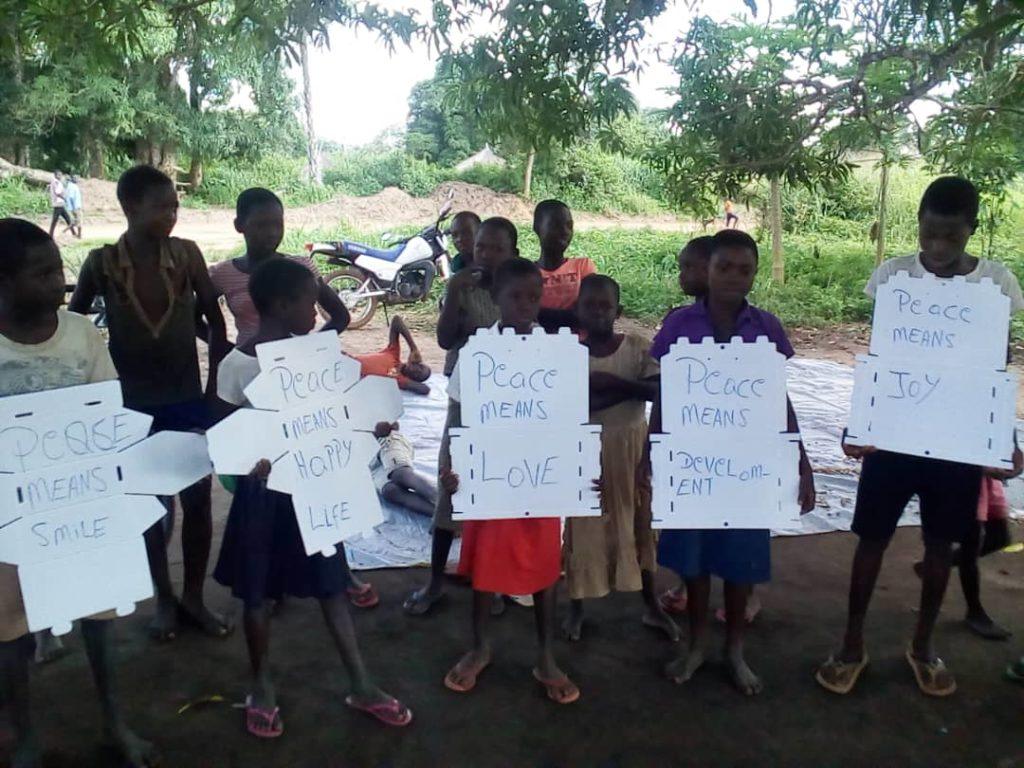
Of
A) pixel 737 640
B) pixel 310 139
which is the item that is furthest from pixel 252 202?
pixel 310 139

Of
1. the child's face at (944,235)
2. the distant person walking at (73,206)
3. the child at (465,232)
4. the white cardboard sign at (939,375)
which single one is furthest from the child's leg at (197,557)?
the distant person walking at (73,206)

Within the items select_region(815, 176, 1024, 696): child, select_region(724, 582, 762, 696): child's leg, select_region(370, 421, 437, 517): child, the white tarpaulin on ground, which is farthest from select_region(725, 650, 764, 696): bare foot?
select_region(370, 421, 437, 517): child

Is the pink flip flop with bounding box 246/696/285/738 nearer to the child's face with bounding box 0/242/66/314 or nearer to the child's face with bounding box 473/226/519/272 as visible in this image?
the child's face with bounding box 0/242/66/314

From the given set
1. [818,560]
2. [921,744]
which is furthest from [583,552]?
[818,560]

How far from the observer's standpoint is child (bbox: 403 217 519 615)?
277 centimetres

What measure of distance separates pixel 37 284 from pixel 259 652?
111 cm

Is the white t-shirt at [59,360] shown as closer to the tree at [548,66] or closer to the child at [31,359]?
the child at [31,359]

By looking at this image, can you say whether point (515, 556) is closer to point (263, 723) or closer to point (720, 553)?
point (720, 553)

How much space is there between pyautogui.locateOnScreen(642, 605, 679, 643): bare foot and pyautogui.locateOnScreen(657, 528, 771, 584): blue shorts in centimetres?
42

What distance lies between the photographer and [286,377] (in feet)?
6.66

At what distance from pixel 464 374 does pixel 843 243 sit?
1260 centimetres

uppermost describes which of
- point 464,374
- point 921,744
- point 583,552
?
point 464,374

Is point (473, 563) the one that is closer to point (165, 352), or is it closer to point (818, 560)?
point (165, 352)

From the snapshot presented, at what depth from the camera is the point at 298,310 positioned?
2146 millimetres
